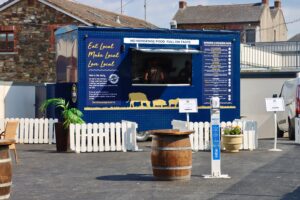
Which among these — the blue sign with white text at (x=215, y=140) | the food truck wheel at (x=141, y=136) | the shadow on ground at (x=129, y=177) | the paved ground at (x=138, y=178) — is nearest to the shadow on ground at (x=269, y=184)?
the paved ground at (x=138, y=178)

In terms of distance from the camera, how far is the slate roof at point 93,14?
3355 centimetres

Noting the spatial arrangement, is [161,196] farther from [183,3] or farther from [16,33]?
[183,3]

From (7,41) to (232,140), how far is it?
66.9ft

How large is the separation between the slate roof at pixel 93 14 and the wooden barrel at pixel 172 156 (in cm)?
2058

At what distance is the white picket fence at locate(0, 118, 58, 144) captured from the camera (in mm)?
21219

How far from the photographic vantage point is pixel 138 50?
19766 mm

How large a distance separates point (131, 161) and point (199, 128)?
3.38 metres

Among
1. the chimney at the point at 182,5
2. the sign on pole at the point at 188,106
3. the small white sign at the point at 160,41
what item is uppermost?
the chimney at the point at 182,5

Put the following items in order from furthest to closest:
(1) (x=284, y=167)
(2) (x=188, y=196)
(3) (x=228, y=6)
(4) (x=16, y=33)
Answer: (3) (x=228, y=6), (4) (x=16, y=33), (1) (x=284, y=167), (2) (x=188, y=196)

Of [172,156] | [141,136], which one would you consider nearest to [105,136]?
[141,136]

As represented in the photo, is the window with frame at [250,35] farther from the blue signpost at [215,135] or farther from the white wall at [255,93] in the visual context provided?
the blue signpost at [215,135]

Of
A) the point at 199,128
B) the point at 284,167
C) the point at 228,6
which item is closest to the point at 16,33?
the point at 199,128

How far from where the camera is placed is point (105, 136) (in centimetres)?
1822

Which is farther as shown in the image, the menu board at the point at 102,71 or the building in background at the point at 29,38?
the building in background at the point at 29,38
